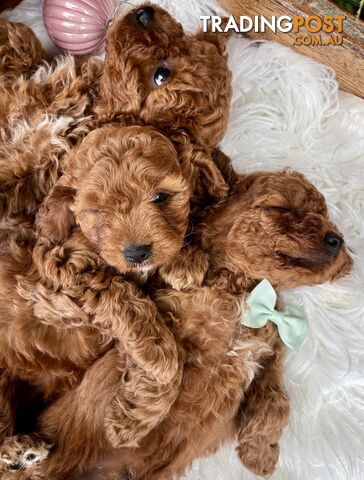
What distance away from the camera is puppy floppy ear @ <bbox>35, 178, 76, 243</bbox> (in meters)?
1.89

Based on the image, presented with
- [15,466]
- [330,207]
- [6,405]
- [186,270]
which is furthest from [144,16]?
[15,466]

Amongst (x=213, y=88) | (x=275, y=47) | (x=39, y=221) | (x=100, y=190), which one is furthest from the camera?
(x=275, y=47)

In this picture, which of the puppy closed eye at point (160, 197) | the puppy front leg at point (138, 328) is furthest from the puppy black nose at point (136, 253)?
the puppy front leg at point (138, 328)

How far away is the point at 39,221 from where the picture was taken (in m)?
1.96

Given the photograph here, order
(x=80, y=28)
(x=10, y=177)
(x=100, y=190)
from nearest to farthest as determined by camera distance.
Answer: (x=100, y=190) → (x=10, y=177) → (x=80, y=28)

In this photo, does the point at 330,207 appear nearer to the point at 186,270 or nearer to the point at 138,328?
the point at 186,270


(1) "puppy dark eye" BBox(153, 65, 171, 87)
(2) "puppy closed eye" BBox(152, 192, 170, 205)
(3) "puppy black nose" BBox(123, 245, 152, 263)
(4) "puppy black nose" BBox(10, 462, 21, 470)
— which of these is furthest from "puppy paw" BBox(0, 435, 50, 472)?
(1) "puppy dark eye" BBox(153, 65, 171, 87)

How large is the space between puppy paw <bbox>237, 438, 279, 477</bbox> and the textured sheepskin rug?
40 cm

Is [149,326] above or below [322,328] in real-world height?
above

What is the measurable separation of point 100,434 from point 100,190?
2.83 ft

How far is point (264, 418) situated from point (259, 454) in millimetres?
157

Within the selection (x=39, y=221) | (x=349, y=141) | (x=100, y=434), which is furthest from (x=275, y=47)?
(x=100, y=434)

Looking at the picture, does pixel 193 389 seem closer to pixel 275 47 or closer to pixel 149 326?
pixel 149 326

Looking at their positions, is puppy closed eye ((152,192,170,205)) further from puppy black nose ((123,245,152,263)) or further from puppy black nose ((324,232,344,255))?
puppy black nose ((324,232,344,255))
